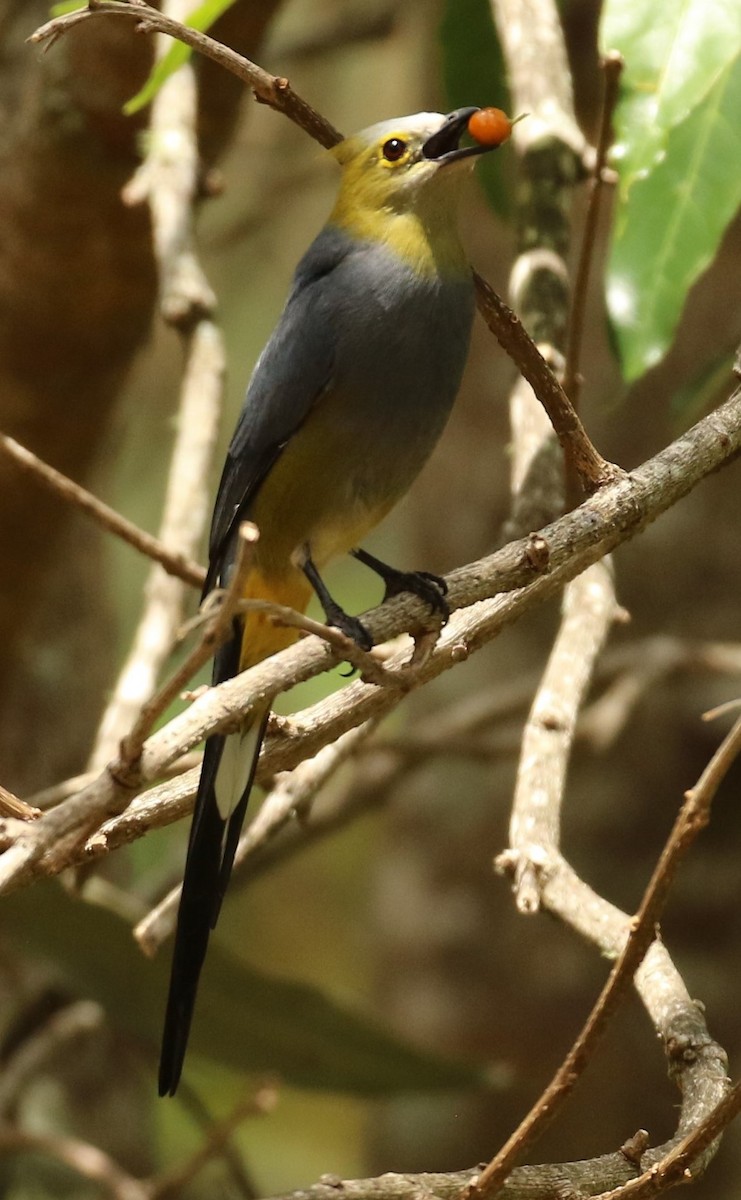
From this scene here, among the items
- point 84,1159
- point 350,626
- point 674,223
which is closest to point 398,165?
point 674,223

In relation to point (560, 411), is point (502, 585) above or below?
below

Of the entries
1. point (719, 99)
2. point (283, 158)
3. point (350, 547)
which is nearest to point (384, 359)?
point (350, 547)

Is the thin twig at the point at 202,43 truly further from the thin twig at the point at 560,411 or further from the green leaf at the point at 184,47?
the thin twig at the point at 560,411

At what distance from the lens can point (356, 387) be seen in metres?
2.27

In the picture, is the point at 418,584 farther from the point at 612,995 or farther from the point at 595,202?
the point at 612,995

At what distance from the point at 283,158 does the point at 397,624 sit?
450 centimetres

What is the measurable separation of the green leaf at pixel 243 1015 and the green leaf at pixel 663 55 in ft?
5.44

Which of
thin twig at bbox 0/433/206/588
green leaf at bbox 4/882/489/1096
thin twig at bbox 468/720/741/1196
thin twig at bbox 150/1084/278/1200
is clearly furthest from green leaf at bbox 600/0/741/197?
green leaf at bbox 4/882/489/1096

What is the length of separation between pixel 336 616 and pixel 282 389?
42 centimetres

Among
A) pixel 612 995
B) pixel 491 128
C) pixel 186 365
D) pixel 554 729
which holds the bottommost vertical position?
pixel 612 995

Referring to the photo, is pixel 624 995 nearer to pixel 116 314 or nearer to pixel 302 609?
pixel 302 609

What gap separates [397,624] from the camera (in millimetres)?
1661

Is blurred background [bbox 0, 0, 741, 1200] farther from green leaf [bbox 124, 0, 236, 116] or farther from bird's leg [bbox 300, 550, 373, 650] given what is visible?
green leaf [bbox 124, 0, 236, 116]

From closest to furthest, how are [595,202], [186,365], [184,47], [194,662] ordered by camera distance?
[194,662]
[595,202]
[184,47]
[186,365]
